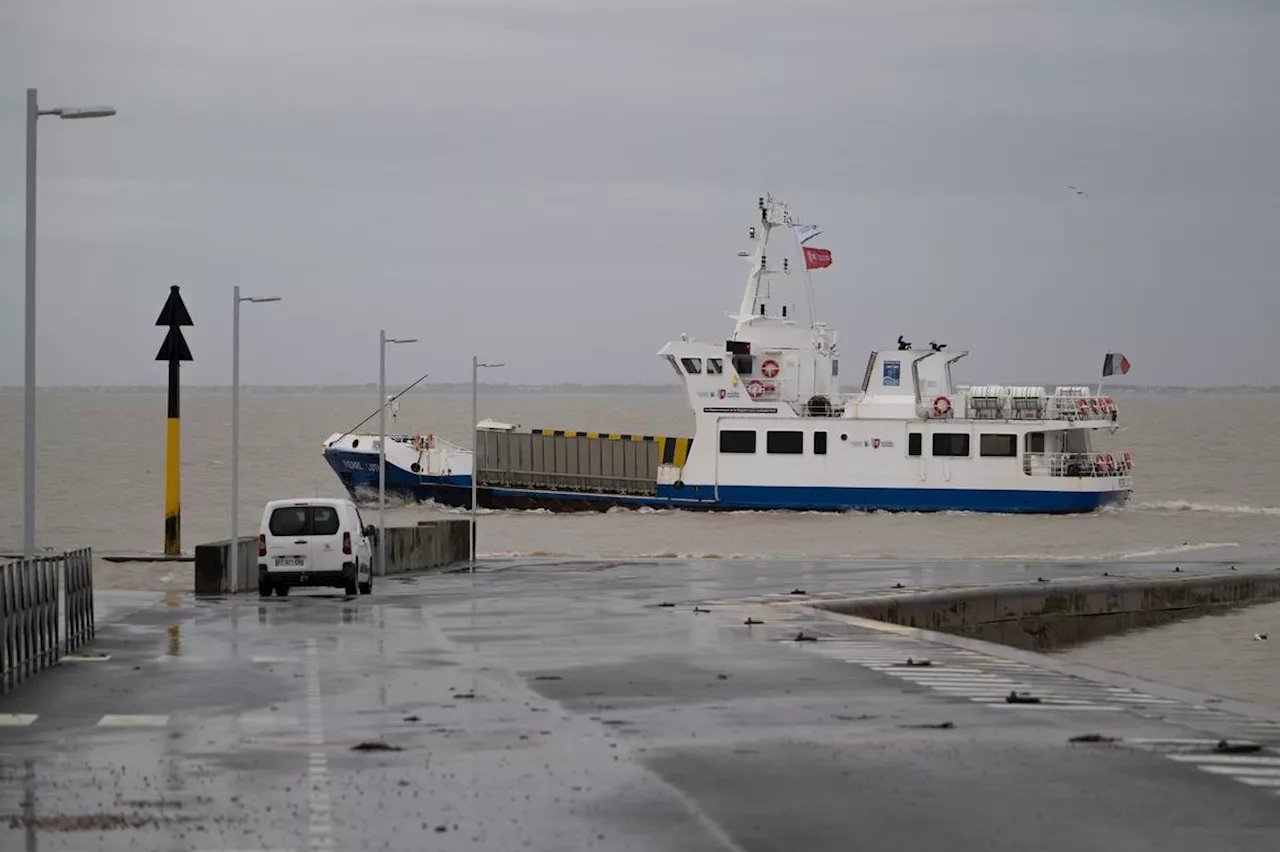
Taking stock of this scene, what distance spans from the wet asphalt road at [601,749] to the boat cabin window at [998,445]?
138ft

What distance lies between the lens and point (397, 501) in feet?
235

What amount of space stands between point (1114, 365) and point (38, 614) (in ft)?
164

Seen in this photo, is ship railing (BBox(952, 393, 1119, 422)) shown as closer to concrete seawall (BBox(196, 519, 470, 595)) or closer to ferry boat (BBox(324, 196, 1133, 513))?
ferry boat (BBox(324, 196, 1133, 513))

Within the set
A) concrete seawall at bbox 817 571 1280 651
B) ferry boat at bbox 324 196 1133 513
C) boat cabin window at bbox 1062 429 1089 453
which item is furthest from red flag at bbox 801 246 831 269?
concrete seawall at bbox 817 571 1280 651

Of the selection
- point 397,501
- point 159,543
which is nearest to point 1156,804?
point 159,543

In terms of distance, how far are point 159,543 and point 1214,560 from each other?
30.2 meters

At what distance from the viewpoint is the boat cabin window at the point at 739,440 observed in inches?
2525

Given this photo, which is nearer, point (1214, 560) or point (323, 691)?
point (323, 691)

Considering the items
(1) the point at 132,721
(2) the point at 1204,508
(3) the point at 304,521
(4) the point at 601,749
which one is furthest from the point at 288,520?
(2) the point at 1204,508

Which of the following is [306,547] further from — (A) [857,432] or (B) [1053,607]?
(A) [857,432]

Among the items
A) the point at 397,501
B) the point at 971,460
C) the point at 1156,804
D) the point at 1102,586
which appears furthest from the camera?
the point at 397,501

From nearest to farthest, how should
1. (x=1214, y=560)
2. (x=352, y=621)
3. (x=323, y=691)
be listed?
(x=323, y=691) → (x=352, y=621) → (x=1214, y=560)

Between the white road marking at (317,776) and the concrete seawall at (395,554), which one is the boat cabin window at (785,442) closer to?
the concrete seawall at (395,554)

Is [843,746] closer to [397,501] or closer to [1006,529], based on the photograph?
[1006,529]
